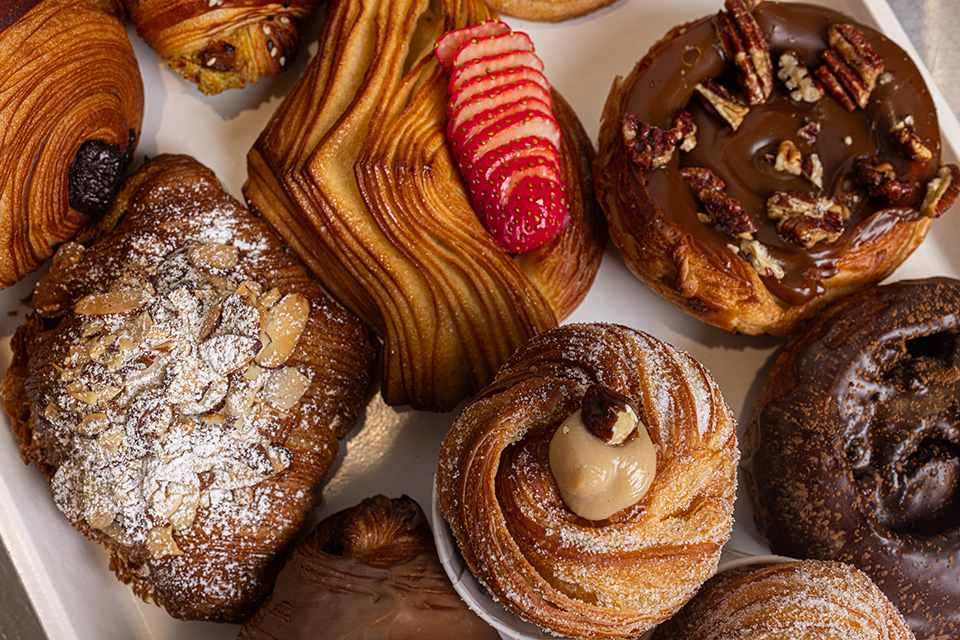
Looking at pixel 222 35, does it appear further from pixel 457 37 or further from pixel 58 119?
pixel 457 37

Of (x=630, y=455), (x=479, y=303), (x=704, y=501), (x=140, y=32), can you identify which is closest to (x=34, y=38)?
(x=140, y=32)

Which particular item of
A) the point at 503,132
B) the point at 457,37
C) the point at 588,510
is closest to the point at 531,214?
the point at 503,132

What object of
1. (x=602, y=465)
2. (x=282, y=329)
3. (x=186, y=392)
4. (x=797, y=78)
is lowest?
(x=186, y=392)

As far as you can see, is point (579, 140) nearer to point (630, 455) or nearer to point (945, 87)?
point (630, 455)

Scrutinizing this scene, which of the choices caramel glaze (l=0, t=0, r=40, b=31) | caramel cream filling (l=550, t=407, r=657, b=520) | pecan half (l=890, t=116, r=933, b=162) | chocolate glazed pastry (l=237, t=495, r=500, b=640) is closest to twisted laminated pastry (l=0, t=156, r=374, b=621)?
chocolate glazed pastry (l=237, t=495, r=500, b=640)

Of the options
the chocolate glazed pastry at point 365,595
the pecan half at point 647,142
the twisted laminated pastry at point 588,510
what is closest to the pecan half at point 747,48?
the pecan half at point 647,142

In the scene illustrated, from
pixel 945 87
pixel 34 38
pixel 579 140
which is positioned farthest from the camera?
pixel 945 87

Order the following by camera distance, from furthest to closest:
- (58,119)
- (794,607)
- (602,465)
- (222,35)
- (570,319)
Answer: (570,319) → (222,35) → (58,119) → (794,607) → (602,465)
